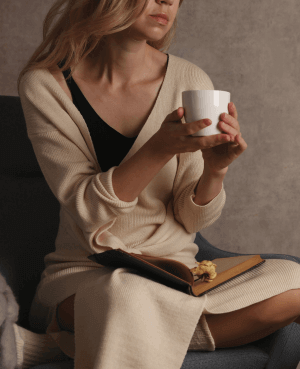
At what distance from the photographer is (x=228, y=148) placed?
3.01 ft

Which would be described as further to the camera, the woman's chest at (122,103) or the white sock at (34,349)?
the woman's chest at (122,103)

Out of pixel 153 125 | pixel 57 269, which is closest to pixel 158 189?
pixel 153 125

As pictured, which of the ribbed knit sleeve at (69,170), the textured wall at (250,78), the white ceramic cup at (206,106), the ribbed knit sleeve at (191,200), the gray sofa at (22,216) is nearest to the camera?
the white ceramic cup at (206,106)

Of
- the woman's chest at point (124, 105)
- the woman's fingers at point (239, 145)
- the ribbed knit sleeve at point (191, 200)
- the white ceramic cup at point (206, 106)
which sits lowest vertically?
the ribbed knit sleeve at point (191, 200)

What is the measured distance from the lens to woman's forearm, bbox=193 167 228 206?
1.01 meters

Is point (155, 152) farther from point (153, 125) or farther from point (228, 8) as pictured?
point (228, 8)

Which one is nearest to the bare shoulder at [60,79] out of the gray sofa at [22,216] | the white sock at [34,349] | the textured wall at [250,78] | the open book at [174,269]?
the gray sofa at [22,216]

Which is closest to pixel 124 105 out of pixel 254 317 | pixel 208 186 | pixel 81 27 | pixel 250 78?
pixel 81 27

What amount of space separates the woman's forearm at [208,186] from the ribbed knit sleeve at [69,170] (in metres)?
0.17

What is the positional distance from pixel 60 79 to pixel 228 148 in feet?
1.63

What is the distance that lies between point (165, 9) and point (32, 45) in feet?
3.18

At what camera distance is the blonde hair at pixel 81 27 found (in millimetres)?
981

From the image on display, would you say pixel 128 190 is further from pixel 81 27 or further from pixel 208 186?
pixel 81 27

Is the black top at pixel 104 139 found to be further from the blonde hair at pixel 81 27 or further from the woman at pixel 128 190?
the blonde hair at pixel 81 27
